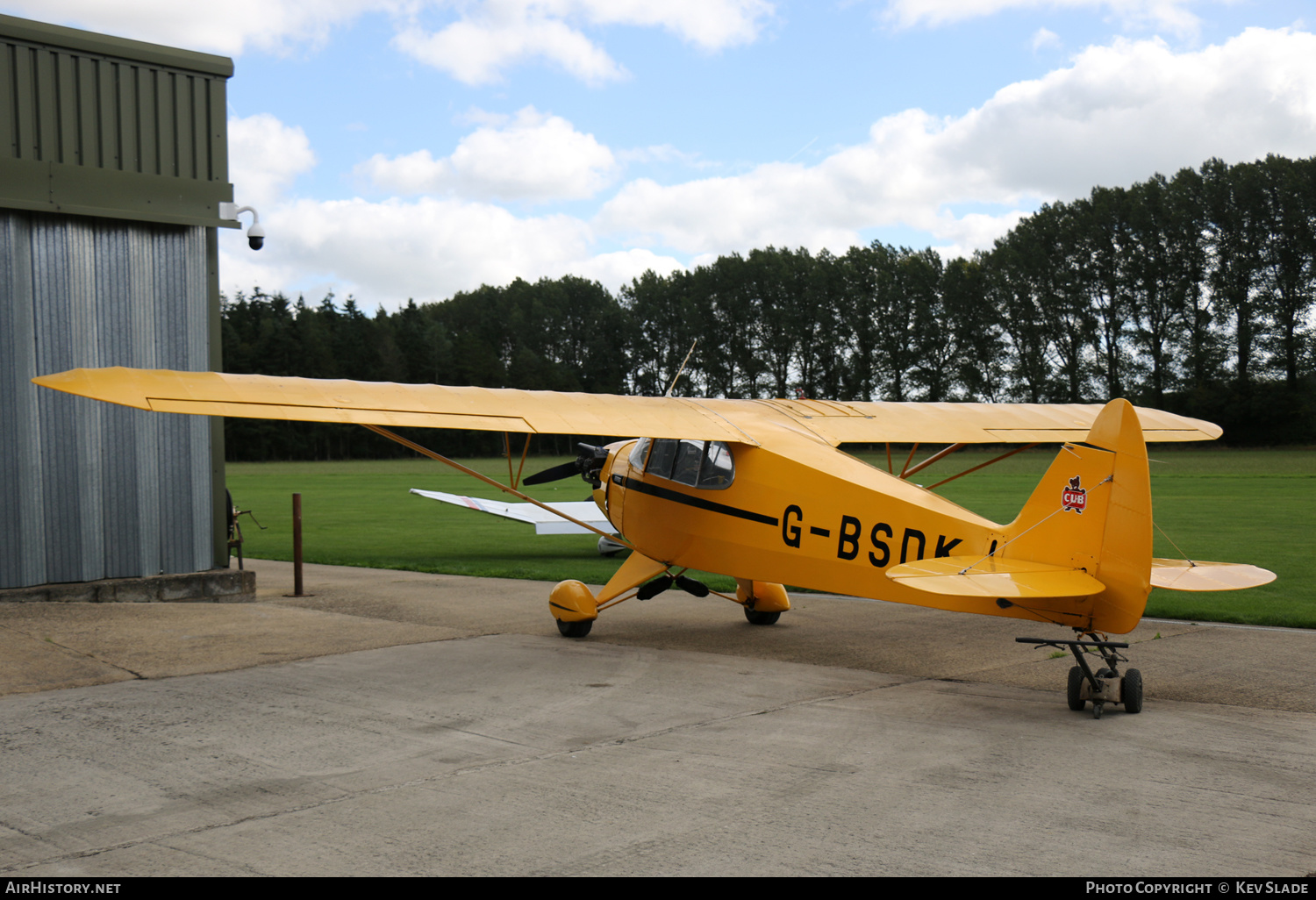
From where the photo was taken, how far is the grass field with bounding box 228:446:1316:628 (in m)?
12.1

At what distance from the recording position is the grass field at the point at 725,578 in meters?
12.1

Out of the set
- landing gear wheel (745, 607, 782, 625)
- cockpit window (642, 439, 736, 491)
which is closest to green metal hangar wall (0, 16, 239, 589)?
cockpit window (642, 439, 736, 491)

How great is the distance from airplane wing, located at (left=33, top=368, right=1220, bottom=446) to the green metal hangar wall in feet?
13.2

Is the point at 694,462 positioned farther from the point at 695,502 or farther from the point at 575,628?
the point at 575,628

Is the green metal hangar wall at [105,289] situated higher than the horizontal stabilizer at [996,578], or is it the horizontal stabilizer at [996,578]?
the green metal hangar wall at [105,289]

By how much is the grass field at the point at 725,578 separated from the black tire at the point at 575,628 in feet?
13.6

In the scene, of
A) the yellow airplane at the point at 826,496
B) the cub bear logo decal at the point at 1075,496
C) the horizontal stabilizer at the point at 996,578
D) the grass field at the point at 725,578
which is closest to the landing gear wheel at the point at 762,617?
the yellow airplane at the point at 826,496

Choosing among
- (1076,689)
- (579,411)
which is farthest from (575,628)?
(1076,689)

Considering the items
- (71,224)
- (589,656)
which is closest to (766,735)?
(589,656)

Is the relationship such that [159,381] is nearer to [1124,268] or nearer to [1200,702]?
[1200,702]

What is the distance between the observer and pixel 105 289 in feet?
36.3

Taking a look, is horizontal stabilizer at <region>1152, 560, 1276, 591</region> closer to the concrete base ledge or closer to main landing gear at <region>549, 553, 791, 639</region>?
main landing gear at <region>549, 553, 791, 639</region>

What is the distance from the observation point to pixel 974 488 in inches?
Result: 1495

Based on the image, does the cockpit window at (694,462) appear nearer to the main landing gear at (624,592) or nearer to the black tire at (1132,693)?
the main landing gear at (624,592)
